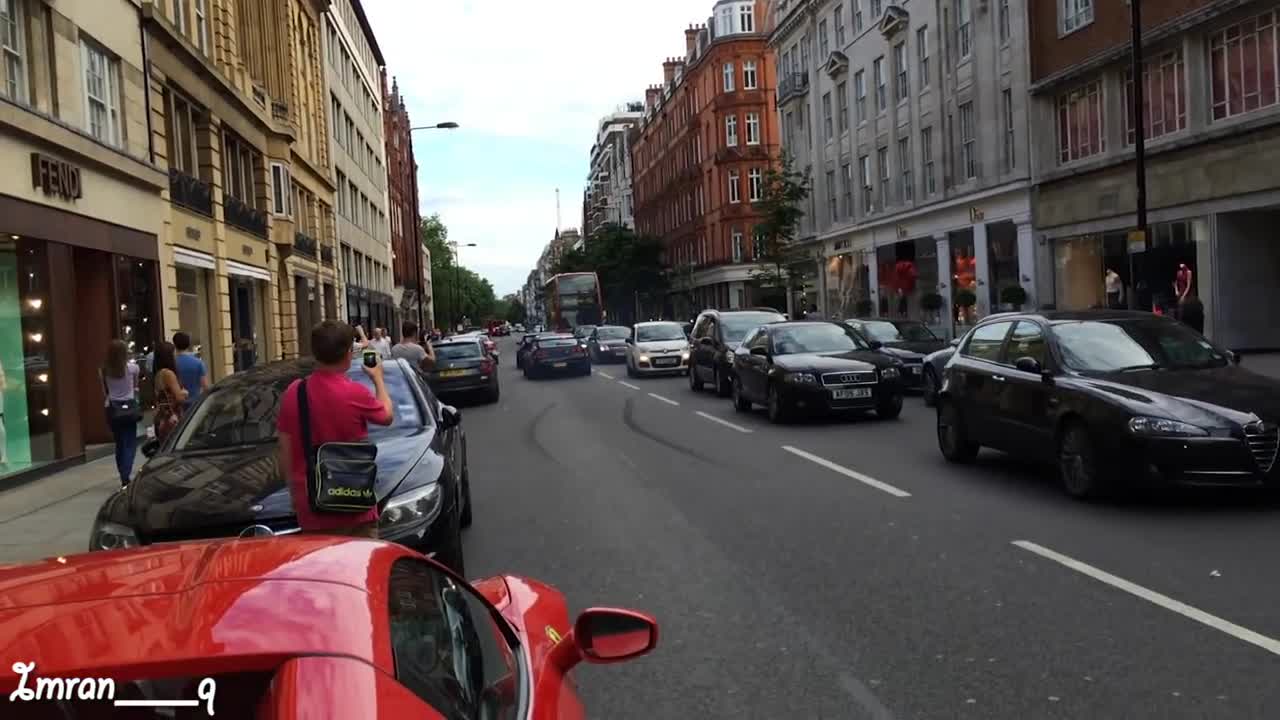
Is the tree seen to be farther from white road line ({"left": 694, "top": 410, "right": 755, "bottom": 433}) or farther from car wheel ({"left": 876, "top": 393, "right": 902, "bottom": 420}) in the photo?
car wheel ({"left": 876, "top": 393, "right": 902, "bottom": 420})

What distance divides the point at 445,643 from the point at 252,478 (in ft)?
13.2

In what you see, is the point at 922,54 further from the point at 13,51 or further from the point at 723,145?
the point at 723,145

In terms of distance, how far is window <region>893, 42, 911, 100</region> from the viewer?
40.3m

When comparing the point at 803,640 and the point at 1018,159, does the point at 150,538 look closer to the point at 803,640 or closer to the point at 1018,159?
the point at 803,640

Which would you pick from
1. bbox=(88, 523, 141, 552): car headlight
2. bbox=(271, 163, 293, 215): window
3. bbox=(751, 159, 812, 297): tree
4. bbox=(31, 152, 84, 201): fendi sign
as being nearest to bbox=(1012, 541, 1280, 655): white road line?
bbox=(88, 523, 141, 552): car headlight

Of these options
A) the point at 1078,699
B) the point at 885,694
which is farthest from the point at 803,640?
the point at 1078,699

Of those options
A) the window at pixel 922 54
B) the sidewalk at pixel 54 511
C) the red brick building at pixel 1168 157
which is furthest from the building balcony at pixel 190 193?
the window at pixel 922 54

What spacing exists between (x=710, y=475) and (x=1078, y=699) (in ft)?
23.3

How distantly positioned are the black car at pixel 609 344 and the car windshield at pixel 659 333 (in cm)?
1043

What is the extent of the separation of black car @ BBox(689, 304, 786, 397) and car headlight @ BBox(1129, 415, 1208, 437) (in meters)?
13.8

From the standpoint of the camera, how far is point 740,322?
77.4ft

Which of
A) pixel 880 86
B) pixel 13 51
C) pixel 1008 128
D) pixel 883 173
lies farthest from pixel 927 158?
pixel 13 51

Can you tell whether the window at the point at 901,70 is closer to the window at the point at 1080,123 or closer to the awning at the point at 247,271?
the window at the point at 1080,123

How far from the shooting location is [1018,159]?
32.6 meters
